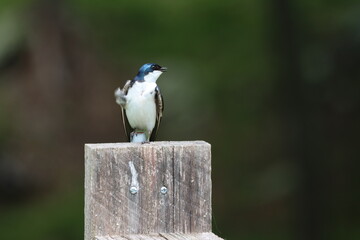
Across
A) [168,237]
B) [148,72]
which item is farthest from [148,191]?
[148,72]

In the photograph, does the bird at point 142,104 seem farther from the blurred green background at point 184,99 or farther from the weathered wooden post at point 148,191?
the blurred green background at point 184,99

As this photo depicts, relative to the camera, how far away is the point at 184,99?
31.9 ft

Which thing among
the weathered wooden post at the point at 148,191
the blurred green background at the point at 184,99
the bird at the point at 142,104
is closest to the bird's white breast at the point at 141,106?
the bird at the point at 142,104

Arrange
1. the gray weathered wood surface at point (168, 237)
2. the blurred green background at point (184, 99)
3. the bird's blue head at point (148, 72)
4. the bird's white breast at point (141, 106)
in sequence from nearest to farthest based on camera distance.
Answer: the gray weathered wood surface at point (168, 237)
the bird's white breast at point (141, 106)
the bird's blue head at point (148, 72)
the blurred green background at point (184, 99)

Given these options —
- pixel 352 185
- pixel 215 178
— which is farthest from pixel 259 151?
pixel 352 185

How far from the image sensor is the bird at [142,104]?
3.97 meters

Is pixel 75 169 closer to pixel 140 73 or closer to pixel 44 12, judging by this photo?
pixel 44 12

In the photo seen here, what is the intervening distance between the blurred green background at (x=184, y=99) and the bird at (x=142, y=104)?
11.7 feet

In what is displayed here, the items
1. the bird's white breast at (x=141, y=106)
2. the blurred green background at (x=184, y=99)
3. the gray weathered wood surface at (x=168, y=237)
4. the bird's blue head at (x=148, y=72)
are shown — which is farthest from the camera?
the blurred green background at (x=184, y=99)

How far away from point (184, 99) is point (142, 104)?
5.73m

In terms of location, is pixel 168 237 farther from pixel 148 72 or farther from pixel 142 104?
pixel 148 72

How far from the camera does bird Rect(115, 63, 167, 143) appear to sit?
3.97m

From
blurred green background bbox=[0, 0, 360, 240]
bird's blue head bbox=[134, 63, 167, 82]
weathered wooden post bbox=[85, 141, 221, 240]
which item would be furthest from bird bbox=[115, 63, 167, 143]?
blurred green background bbox=[0, 0, 360, 240]

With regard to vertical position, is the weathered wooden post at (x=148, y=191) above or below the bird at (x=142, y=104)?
below
